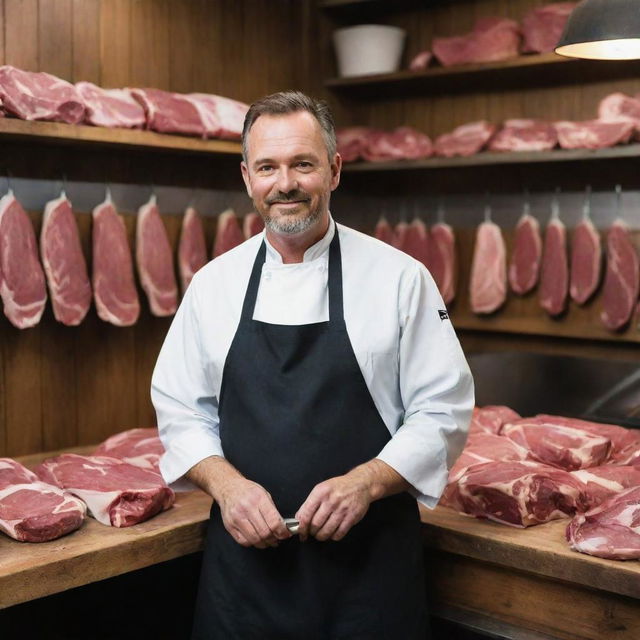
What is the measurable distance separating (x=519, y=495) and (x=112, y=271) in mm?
1772

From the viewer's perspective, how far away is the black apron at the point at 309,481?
2.20 m

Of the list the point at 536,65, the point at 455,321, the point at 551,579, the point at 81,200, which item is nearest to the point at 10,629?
the point at 81,200

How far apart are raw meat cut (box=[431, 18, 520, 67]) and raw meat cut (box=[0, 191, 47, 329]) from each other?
2116 mm

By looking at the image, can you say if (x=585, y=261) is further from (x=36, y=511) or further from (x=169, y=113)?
(x=36, y=511)

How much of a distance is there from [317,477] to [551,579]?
692mm

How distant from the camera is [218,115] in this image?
361 cm

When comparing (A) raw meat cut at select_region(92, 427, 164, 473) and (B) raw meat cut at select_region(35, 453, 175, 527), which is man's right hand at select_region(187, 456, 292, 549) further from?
(A) raw meat cut at select_region(92, 427, 164, 473)

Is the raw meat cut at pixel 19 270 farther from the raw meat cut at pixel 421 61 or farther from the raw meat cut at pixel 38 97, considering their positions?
the raw meat cut at pixel 421 61

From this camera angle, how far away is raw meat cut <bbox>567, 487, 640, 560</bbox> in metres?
2.22

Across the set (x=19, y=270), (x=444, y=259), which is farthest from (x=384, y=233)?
(x=19, y=270)

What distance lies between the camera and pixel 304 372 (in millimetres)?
2221

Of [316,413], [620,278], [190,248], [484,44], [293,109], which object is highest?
[484,44]

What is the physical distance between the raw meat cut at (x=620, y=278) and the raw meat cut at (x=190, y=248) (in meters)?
1.75

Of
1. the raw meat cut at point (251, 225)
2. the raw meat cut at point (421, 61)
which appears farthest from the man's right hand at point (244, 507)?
the raw meat cut at point (421, 61)
